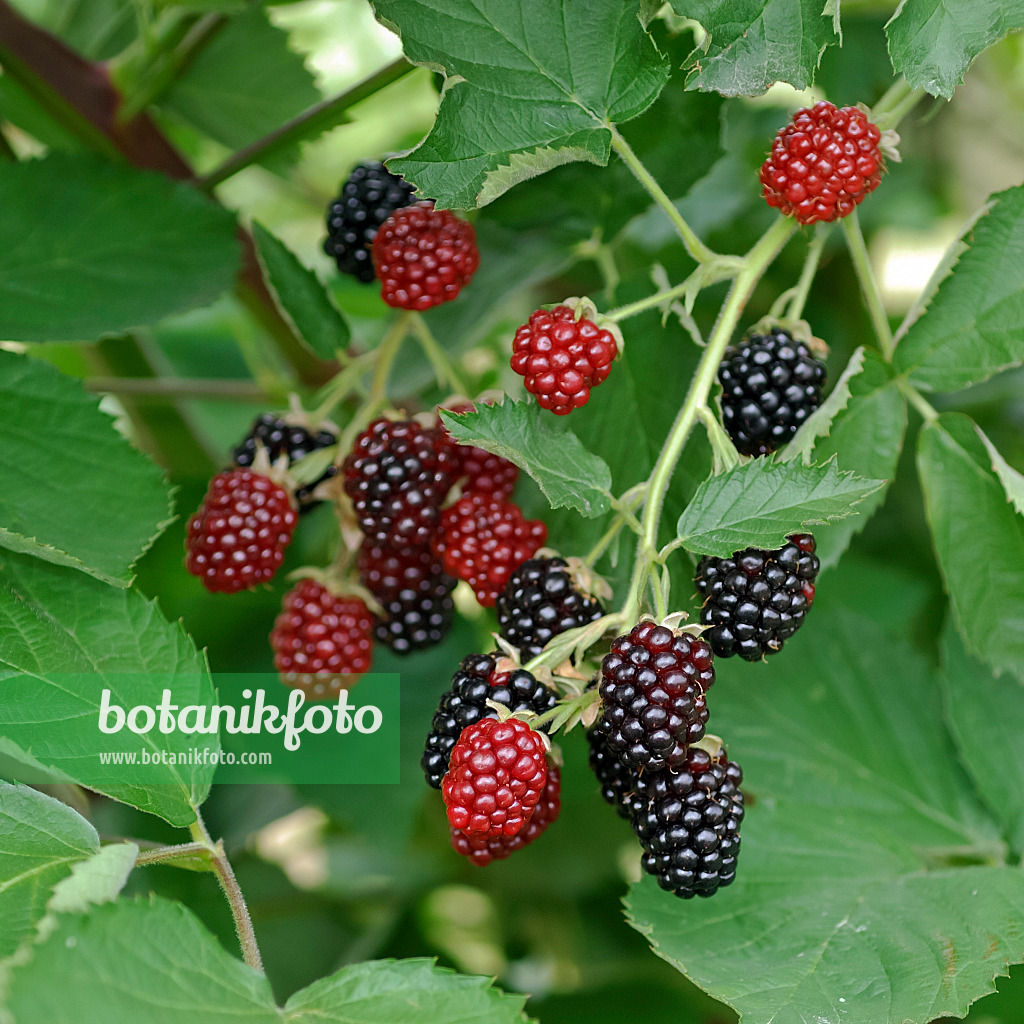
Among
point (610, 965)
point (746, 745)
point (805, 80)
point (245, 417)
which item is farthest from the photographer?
point (245, 417)

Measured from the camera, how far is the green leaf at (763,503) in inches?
21.7

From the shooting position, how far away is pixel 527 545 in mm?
715

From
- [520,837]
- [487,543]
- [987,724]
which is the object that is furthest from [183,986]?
[987,724]

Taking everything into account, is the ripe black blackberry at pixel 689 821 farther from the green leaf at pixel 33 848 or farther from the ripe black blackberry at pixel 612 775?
the green leaf at pixel 33 848

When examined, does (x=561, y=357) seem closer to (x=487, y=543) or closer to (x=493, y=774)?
(x=487, y=543)

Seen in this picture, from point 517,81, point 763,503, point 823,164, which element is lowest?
point 763,503

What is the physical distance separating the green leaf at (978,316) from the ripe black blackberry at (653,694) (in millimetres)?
346

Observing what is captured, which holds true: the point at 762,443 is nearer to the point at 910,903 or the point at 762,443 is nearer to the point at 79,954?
the point at 910,903

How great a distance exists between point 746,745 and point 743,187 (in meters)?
0.76

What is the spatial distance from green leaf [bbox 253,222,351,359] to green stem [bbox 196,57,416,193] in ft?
0.52

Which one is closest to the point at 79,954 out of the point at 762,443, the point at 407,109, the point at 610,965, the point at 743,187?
the point at 762,443

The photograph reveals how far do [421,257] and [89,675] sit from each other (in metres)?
0.38

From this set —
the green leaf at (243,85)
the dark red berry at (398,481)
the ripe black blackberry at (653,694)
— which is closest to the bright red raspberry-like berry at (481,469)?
the dark red berry at (398,481)

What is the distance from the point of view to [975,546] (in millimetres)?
758
